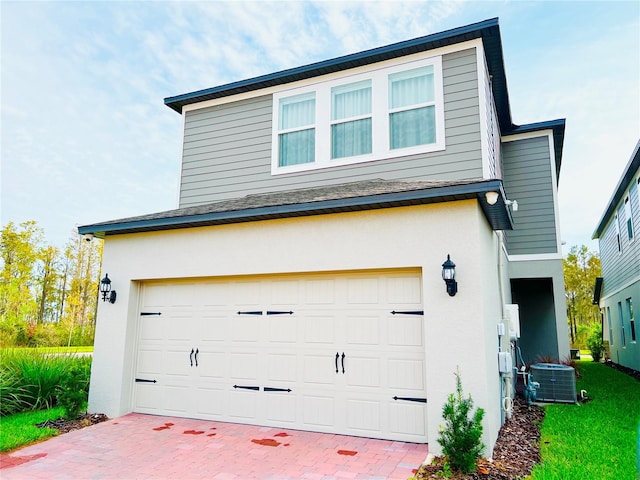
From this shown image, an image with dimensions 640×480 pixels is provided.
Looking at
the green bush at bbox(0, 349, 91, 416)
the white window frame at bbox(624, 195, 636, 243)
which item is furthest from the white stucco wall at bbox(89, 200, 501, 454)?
the white window frame at bbox(624, 195, 636, 243)

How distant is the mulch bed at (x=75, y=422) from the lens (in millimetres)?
6660

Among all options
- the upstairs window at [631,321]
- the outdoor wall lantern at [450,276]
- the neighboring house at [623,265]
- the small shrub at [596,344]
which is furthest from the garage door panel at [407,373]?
the small shrub at [596,344]

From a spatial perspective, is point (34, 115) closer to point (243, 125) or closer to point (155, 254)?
point (243, 125)

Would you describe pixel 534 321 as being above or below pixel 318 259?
below

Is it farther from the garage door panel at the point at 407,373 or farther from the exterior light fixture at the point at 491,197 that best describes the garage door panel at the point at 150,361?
the exterior light fixture at the point at 491,197

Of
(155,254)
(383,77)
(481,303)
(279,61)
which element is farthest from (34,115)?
(481,303)

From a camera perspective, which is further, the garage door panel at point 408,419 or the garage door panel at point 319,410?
the garage door panel at point 319,410

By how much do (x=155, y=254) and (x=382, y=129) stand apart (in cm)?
462

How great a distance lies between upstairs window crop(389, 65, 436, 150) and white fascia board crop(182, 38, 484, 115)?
23 cm

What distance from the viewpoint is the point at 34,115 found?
666 inches

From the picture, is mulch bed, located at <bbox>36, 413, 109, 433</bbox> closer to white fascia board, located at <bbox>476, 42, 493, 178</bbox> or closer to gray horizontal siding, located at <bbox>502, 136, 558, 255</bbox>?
white fascia board, located at <bbox>476, 42, 493, 178</bbox>

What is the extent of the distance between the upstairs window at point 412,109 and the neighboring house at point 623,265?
22.1ft

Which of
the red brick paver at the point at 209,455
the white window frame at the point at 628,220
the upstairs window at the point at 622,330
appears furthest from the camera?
the upstairs window at the point at 622,330

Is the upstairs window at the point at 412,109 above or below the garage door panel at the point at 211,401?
above
